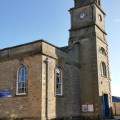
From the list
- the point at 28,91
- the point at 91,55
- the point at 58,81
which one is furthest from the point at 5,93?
the point at 91,55

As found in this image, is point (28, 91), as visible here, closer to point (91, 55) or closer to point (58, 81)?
point (58, 81)

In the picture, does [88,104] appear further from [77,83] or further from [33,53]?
[33,53]

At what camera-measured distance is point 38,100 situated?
1702 centimetres

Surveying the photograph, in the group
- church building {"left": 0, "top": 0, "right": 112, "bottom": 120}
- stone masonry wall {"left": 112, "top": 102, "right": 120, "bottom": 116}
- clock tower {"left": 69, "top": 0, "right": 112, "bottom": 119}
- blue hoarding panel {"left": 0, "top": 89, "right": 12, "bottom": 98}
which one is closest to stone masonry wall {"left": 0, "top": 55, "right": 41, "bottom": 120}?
church building {"left": 0, "top": 0, "right": 112, "bottom": 120}

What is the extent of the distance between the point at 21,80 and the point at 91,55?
7833mm

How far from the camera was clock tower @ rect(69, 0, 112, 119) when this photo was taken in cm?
2159

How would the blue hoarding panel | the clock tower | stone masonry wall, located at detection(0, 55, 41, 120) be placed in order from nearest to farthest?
stone masonry wall, located at detection(0, 55, 41, 120) → the blue hoarding panel → the clock tower

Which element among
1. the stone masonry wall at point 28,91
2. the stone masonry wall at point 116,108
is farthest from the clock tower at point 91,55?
the stone masonry wall at point 28,91

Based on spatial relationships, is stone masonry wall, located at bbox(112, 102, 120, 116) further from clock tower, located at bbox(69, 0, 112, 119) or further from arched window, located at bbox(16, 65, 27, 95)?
arched window, located at bbox(16, 65, 27, 95)

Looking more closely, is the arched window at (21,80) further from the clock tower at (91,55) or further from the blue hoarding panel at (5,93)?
the clock tower at (91,55)

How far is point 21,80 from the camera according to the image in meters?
18.6

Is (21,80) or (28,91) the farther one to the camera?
(21,80)

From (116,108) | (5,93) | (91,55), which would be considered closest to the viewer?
(5,93)

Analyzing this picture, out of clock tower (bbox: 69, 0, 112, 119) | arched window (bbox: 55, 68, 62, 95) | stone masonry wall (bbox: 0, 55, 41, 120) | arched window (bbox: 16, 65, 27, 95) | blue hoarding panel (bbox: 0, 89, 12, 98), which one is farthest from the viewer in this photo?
clock tower (bbox: 69, 0, 112, 119)
